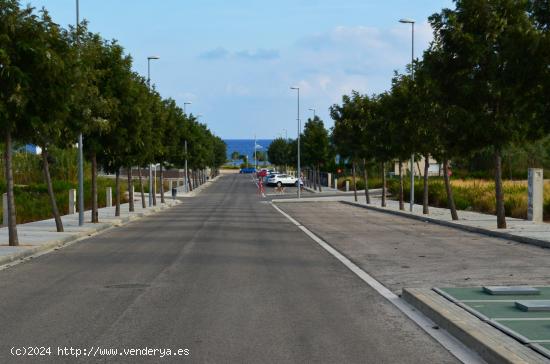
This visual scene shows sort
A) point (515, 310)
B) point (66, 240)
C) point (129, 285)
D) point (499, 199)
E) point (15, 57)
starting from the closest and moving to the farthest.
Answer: point (515, 310) → point (129, 285) → point (15, 57) → point (66, 240) → point (499, 199)

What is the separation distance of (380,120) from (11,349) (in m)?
33.3

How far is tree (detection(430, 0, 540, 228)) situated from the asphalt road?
8.56m

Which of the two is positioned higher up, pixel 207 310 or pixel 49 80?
pixel 49 80

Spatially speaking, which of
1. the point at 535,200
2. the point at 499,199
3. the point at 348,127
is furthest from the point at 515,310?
the point at 348,127

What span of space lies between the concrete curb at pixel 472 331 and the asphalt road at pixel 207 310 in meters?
0.31

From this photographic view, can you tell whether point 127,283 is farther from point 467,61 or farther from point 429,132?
point 429,132

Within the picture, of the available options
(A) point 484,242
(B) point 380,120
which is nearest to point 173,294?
(A) point 484,242

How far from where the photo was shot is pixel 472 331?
25.5 ft

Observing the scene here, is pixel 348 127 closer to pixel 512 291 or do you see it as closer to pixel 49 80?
pixel 49 80

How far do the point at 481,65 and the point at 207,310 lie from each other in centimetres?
1638

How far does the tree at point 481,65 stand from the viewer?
901 inches

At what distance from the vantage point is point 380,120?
130ft

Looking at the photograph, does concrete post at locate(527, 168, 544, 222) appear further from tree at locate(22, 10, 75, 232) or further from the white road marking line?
tree at locate(22, 10, 75, 232)

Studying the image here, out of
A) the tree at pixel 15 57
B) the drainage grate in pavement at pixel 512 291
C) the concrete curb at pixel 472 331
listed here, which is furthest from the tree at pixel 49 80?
the drainage grate in pavement at pixel 512 291
